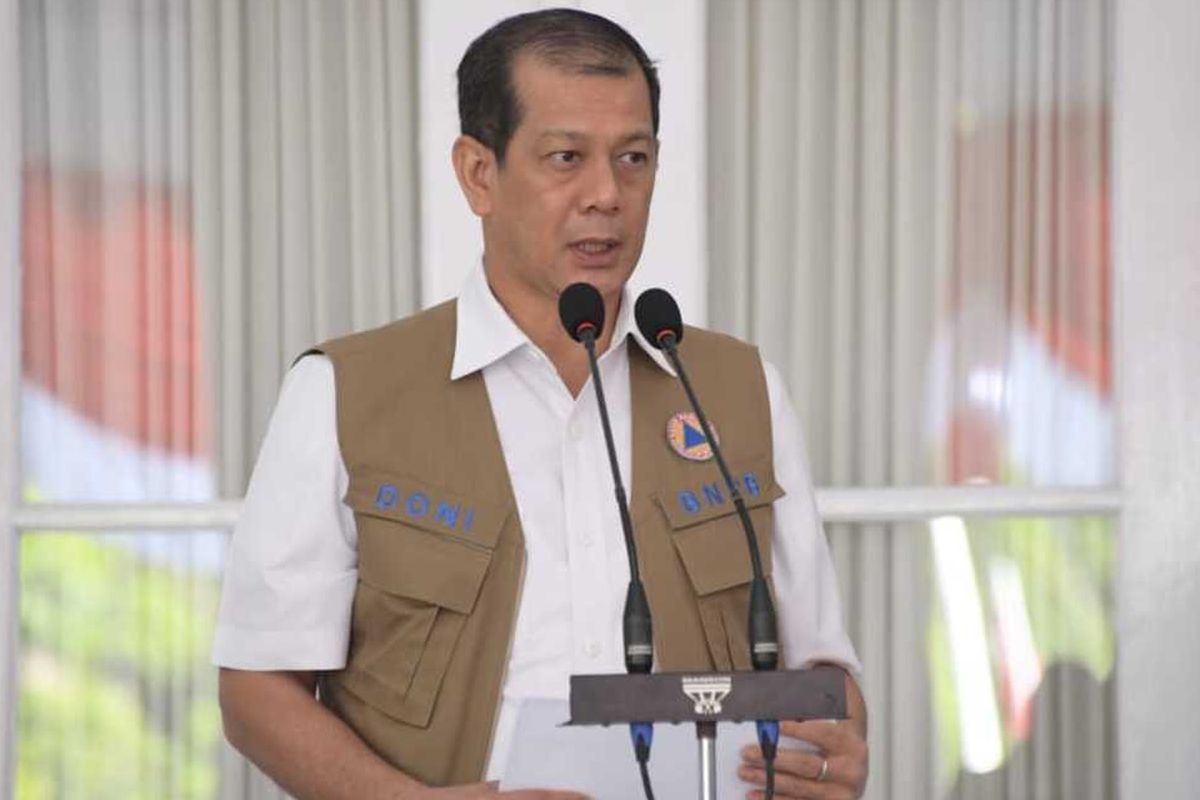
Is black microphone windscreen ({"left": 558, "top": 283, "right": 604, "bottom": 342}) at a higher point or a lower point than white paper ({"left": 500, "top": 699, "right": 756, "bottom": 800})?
higher

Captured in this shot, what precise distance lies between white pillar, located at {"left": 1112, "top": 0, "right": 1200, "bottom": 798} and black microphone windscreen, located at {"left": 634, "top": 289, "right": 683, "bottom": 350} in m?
2.02

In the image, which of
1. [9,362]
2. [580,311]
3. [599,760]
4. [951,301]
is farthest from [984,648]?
[580,311]

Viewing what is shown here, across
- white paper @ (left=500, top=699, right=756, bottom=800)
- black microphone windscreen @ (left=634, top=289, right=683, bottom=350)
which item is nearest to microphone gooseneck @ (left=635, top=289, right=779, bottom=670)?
black microphone windscreen @ (left=634, top=289, right=683, bottom=350)

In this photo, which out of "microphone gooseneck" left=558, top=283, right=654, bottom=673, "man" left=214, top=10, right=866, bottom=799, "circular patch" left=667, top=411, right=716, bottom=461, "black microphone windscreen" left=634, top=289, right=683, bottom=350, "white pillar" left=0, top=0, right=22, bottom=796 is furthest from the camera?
"white pillar" left=0, top=0, right=22, bottom=796

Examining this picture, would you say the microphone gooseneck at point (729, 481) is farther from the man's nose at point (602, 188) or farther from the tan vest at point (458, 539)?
the tan vest at point (458, 539)

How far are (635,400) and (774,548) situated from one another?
0.77ft

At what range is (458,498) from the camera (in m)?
2.42

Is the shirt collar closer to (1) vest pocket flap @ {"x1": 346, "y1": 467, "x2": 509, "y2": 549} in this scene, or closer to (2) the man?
(2) the man

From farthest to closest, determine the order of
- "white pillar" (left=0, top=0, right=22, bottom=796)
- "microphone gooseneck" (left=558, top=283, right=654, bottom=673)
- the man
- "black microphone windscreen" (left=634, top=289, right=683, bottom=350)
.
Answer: "white pillar" (left=0, top=0, right=22, bottom=796), the man, "black microphone windscreen" (left=634, top=289, right=683, bottom=350), "microphone gooseneck" (left=558, top=283, right=654, bottom=673)

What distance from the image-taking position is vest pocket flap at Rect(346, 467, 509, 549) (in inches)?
93.7

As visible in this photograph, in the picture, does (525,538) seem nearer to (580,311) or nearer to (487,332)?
(487,332)

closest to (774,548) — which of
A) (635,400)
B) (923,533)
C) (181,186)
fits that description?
(635,400)

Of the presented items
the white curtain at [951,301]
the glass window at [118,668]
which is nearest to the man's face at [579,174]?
the white curtain at [951,301]

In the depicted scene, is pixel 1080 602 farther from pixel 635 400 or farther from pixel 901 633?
pixel 635 400
